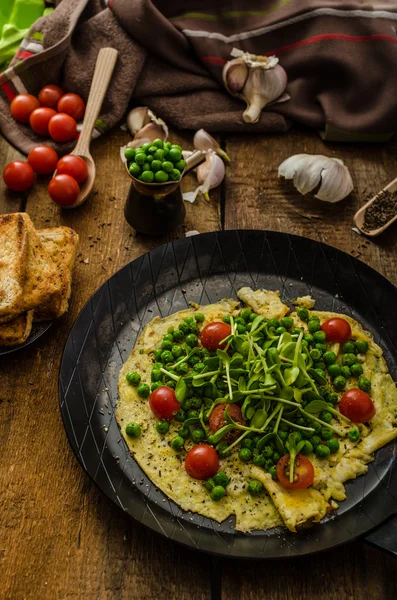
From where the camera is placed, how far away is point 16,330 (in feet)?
12.3

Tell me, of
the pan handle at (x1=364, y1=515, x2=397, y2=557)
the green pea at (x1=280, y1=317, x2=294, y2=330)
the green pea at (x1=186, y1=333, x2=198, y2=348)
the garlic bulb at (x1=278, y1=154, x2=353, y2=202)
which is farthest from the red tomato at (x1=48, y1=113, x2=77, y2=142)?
the pan handle at (x1=364, y1=515, x2=397, y2=557)

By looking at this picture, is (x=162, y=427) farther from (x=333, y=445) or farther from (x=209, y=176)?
(x=209, y=176)

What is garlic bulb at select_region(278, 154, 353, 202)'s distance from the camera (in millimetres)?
4688

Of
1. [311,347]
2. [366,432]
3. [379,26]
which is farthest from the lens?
[379,26]

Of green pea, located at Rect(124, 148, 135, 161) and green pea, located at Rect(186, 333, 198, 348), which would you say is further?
green pea, located at Rect(124, 148, 135, 161)

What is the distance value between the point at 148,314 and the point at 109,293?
280 mm

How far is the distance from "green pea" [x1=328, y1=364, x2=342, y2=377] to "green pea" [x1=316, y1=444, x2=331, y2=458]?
0.50 metres

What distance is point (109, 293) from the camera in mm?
3980

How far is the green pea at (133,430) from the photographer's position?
3450 millimetres

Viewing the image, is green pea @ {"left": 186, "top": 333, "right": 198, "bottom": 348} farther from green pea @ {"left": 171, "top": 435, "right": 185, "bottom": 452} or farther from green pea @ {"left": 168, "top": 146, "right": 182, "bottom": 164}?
green pea @ {"left": 168, "top": 146, "right": 182, "bottom": 164}

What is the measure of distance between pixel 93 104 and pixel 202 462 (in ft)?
9.74

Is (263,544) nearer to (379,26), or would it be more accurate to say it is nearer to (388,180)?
(388,180)

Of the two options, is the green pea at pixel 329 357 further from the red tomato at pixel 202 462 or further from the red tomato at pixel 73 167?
the red tomato at pixel 73 167

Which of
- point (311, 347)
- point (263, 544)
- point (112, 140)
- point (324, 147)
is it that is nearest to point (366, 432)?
point (311, 347)
